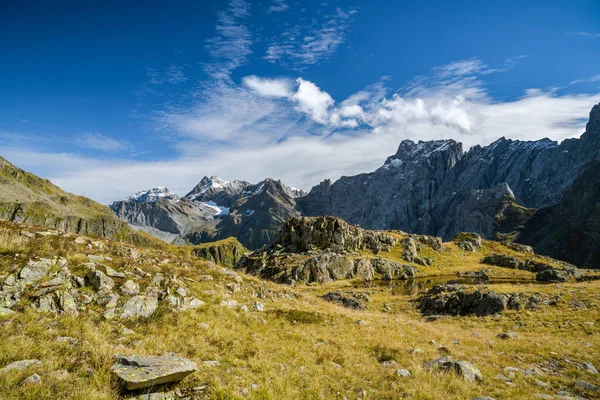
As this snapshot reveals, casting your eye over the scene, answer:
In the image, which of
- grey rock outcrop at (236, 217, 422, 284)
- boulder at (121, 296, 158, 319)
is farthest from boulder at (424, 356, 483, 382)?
grey rock outcrop at (236, 217, 422, 284)

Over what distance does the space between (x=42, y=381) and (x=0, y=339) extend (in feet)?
9.33

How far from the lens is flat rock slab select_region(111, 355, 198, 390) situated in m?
8.96

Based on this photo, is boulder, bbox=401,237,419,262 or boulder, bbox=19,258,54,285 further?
boulder, bbox=401,237,419,262

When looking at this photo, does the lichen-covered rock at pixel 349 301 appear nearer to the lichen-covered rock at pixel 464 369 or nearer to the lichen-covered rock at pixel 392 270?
the lichen-covered rock at pixel 464 369

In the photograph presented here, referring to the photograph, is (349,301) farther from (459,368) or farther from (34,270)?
(34,270)

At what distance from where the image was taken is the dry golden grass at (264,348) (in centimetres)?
974

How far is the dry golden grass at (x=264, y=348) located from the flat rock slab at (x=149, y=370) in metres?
0.38

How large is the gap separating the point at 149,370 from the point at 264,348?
605 centimetres

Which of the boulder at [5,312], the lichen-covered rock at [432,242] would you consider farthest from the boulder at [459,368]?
the lichen-covered rock at [432,242]

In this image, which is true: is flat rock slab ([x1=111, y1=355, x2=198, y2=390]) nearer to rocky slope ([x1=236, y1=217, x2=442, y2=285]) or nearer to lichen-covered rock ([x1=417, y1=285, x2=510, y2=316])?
lichen-covered rock ([x1=417, y1=285, x2=510, y2=316])

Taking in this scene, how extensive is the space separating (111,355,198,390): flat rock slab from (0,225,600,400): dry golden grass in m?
0.38

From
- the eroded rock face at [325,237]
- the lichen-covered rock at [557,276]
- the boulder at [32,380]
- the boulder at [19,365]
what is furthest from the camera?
the eroded rock face at [325,237]

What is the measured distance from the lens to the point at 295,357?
559 inches

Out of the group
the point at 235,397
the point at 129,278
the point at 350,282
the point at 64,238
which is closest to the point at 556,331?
the point at 235,397
